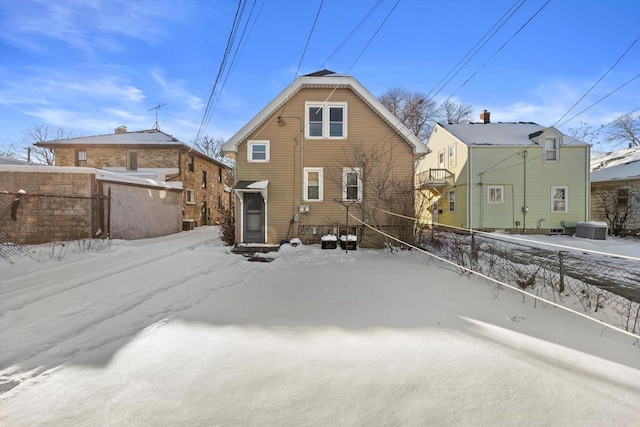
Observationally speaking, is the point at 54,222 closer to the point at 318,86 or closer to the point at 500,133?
the point at 318,86

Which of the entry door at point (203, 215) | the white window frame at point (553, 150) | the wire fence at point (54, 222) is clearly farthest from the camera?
the entry door at point (203, 215)

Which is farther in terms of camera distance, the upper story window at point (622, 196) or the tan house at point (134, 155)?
the tan house at point (134, 155)

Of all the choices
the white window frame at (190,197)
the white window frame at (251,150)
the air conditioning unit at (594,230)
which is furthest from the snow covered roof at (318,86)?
the air conditioning unit at (594,230)

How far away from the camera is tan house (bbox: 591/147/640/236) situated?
17.2 m

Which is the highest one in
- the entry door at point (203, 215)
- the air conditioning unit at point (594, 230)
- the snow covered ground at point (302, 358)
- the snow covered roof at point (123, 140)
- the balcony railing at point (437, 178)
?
the snow covered roof at point (123, 140)

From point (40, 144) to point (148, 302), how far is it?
21.6 meters

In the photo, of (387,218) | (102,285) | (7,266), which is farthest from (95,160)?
(387,218)

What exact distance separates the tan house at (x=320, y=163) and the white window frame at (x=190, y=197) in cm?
974

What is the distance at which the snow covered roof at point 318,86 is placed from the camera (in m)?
Result: 11.7

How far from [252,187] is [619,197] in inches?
851

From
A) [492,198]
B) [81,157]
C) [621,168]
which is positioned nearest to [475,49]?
[492,198]

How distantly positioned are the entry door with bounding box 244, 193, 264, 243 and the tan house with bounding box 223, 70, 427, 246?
39mm

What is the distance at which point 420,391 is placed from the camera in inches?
98.0

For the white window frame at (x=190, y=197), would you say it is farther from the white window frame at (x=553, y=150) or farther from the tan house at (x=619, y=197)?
the tan house at (x=619, y=197)
